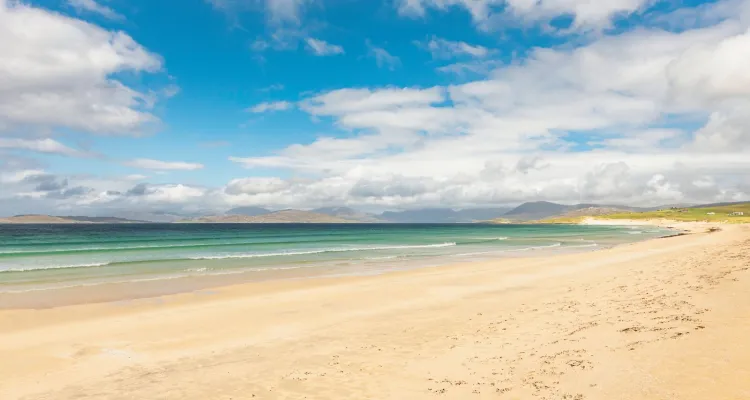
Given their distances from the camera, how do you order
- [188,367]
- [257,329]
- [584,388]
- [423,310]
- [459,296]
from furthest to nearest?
[459,296], [423,310], [257,329], [188,367], [584,388]

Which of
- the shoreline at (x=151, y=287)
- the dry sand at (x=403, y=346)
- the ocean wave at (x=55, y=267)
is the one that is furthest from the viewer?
the ocean wave at (x=55, y=267)

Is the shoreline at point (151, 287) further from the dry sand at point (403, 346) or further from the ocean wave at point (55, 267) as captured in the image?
the ocean wave at point (55, 267)

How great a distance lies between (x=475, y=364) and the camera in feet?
33.4

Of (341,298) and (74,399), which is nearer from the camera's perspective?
(74,399)

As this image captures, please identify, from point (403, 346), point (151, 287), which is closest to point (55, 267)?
point (151, 287)

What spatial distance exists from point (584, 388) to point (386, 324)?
786 cm

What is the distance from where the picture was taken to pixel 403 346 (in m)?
12.2

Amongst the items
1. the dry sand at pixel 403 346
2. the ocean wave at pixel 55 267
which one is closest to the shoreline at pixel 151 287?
the dry sand at pixel 403 346

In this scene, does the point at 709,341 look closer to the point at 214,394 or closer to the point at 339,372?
the point at 339,372

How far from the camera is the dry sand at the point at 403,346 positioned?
866 centimetres

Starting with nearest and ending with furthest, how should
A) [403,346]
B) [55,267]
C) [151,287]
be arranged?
[403,346]
[151,287]
[55,267]

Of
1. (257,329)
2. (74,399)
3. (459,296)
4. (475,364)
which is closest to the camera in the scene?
(74,399)

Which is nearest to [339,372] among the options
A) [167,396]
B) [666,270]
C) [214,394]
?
[214,394]

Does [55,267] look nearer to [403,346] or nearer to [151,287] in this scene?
[151,287]
